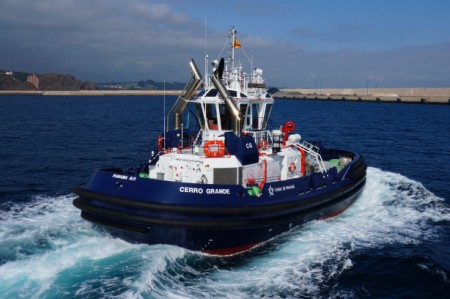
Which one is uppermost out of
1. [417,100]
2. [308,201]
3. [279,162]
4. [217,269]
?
[417,100]

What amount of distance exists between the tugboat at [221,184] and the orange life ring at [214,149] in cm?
3

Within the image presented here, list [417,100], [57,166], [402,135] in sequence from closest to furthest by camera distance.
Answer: [57,166], [402,135], [417,100]

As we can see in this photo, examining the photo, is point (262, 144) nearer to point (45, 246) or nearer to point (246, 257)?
point (246, 257)

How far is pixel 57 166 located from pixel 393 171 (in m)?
18.8

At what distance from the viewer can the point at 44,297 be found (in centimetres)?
841

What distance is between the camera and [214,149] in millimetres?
12094

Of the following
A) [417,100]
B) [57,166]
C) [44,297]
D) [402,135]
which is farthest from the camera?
[417,100]

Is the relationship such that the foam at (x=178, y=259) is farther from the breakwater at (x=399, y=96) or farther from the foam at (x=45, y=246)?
the breakwater at (x=399, y=96)

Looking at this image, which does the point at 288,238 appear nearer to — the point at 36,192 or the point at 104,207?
the point at 104,207

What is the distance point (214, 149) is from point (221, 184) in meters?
1.30

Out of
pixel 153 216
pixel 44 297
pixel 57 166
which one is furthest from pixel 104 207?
pixel 57 166

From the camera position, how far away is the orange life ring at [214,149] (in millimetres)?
11883

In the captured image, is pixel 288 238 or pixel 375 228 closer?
pixel 288 238

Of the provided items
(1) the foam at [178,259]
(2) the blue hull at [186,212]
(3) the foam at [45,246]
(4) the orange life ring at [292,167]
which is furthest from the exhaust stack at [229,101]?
(3) the foam at [45,246]
